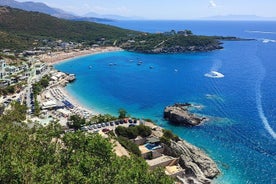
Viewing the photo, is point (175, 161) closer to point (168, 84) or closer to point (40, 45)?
point (168, 84)

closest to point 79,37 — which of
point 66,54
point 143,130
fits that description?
point 66,54

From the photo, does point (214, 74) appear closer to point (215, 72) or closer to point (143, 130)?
point (215, 72)

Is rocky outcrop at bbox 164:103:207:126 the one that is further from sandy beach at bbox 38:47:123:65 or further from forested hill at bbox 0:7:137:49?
forested hill at bbox 0:7:137:49

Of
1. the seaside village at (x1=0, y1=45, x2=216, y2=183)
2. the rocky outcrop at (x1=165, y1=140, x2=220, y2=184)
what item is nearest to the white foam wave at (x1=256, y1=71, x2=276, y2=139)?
the rocky outcrop at (x1=165, y1=140, x2=220, y2=184)

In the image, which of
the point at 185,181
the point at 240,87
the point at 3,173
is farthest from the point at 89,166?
the point at 240,87

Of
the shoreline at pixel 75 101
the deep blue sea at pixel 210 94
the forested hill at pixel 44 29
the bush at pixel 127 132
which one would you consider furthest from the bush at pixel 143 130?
the forested hill at pixel 44 29
